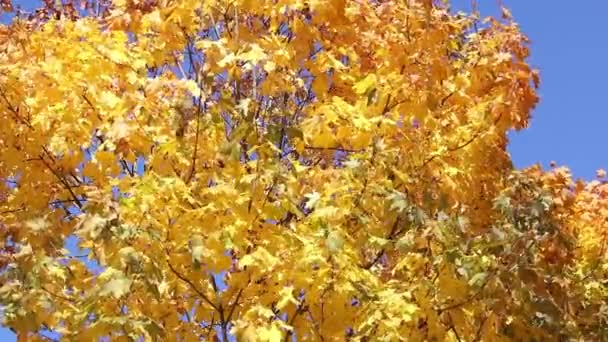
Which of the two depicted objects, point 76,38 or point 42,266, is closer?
point 42,266

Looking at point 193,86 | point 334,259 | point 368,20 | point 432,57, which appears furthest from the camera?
point 368,20

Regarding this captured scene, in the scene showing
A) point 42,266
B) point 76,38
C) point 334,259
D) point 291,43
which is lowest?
point 334,259

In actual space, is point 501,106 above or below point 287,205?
above

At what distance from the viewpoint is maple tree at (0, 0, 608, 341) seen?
6.40 m

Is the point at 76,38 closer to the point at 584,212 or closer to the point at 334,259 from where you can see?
the point at 334,259

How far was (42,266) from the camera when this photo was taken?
6348 millimetres

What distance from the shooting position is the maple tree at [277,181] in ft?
21.0

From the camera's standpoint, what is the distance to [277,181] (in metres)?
6.73

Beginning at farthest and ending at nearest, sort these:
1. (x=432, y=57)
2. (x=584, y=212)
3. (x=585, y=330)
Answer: (x=584, y=212) → (x=585, y=330) → (x=432, y=57)

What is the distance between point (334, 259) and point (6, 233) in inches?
112

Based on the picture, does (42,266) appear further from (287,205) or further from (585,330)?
(585,330)

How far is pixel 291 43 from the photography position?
815 centimetres

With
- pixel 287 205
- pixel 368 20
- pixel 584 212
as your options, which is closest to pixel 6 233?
pixel 287 205

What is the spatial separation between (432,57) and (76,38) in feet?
10.9
